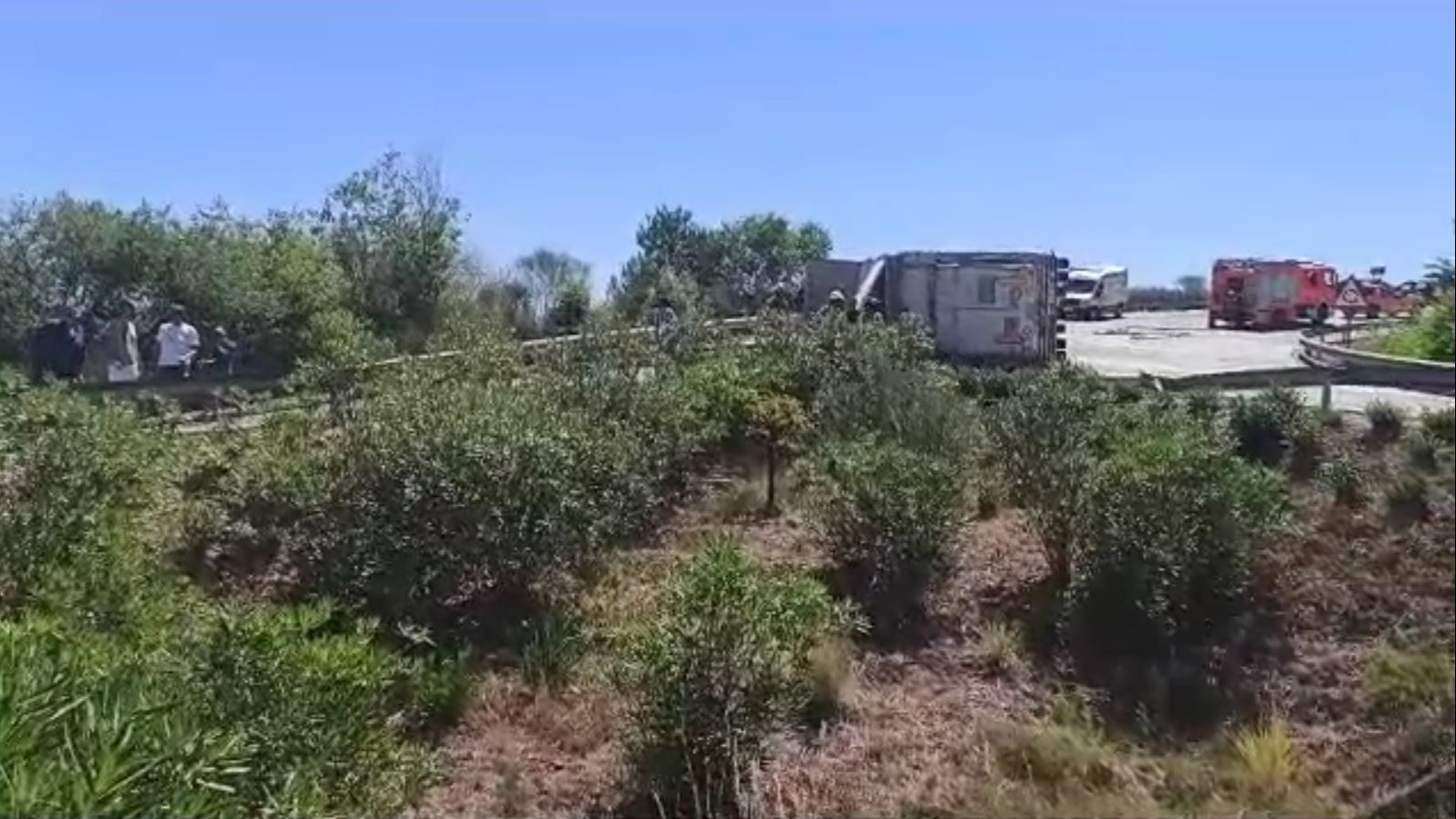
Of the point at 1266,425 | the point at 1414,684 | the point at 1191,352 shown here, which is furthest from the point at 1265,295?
the point at 1414,684

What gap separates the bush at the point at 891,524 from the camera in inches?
376

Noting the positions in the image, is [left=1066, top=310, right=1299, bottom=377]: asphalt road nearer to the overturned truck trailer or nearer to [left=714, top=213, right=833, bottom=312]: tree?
the overturned truck trailer

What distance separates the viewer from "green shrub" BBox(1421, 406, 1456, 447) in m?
1.84

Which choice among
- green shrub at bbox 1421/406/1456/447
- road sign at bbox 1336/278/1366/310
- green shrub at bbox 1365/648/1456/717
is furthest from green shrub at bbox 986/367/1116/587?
green shrub at bbox 1421/406/1456/447

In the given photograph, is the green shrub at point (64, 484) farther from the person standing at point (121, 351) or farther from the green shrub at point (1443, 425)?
the green shrub at point (1443, 425)

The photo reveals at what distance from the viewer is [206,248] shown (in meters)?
20.7

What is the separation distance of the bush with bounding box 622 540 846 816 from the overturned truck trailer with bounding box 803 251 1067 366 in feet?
26.9

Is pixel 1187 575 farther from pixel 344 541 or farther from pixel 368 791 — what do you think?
pixel 344 541

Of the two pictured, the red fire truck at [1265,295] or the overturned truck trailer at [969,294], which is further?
the overturned truck trailer at [969,294]

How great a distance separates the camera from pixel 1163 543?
821cm

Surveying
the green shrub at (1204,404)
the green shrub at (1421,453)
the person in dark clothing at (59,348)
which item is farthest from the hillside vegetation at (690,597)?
the person in dark clothing at (59,348)

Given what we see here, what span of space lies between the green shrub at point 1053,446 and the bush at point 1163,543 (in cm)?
25

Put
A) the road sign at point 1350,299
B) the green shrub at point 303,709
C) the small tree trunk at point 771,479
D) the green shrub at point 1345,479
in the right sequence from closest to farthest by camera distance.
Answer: the green shrub at point 1345,479 < the green shrub at point 303,709 < the road sign at point 1350,299 < the small tree trunk at point 771,479

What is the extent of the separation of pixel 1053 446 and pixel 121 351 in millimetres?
11649
